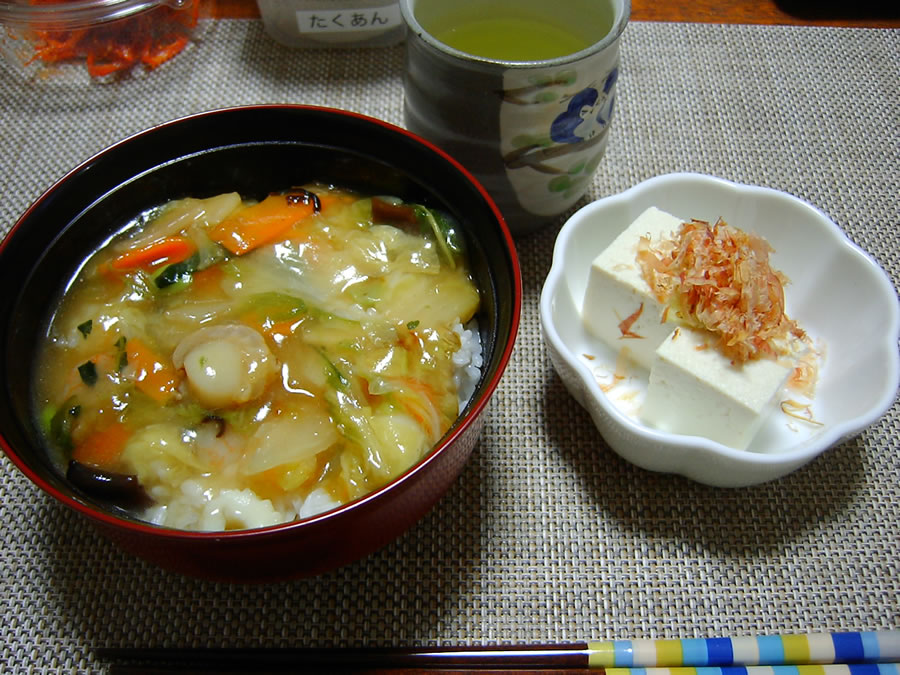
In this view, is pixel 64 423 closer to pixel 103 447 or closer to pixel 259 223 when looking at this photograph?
pixel 103 447

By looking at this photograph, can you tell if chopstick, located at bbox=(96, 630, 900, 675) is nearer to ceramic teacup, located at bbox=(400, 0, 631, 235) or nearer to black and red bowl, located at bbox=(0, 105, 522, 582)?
black and red bowl, located at bbox=(0, 105, 522, 582)

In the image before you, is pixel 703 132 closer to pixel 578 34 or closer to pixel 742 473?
pixel 578 34

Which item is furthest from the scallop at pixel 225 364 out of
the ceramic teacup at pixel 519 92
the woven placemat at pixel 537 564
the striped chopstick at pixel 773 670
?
A: the striped chopstick at pixel 773 670

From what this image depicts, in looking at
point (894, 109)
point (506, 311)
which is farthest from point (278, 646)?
point (894, 109)

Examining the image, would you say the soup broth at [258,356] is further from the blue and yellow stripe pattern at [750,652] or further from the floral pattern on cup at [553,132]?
the blue and yellow stripe pattern at [750,652]

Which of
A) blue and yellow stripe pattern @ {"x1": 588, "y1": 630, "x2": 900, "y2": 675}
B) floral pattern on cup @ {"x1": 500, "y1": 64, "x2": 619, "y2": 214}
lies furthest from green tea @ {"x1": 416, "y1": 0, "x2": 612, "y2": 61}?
blue and yellow stripe pattern @ {"x1": 588, "y1": 630, "x2": 900, "y2": 675}

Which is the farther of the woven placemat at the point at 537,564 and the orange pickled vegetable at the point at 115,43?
the orange pickled vegetable at the point at 115,43

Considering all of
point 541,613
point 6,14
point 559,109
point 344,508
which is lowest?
point 541,613
